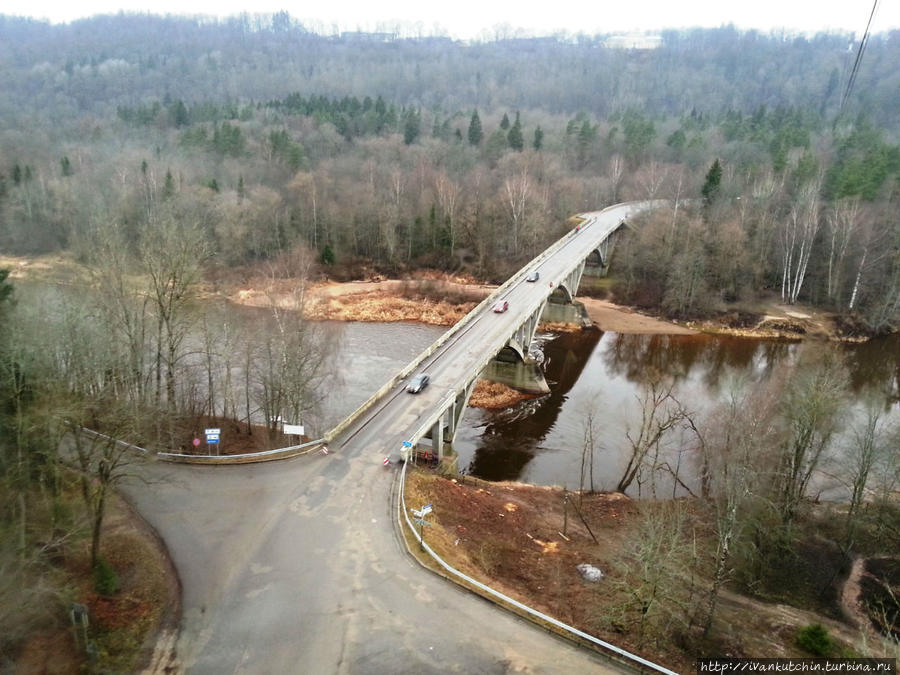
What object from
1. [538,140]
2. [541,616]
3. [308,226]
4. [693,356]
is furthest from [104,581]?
[538,140]

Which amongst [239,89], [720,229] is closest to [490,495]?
[720,229]

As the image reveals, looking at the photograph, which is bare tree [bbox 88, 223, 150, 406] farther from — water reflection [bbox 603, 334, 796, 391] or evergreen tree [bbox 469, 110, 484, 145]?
evergreen tree [bbox 469, 110, 484, 145]

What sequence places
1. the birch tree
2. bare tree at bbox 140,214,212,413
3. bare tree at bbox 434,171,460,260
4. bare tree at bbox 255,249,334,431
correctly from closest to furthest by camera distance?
bare tree at bbox 140,214,212,413 < bare tree at bbox 255,249,334,431 < the birch tree < bare tree at bbox 434,171,460,260

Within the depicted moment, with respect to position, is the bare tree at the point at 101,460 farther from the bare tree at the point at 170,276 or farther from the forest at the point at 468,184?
the forest at the point at 468,184

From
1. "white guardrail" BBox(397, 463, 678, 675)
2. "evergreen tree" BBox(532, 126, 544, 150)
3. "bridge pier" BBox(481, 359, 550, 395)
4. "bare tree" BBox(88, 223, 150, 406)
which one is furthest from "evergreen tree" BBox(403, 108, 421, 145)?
"white guardrail" BBox(397, 463, 678, 675)

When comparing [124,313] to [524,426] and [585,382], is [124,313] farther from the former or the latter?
[585,382]

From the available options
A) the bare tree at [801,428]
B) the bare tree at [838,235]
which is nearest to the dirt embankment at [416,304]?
the bare tree at [838,235]

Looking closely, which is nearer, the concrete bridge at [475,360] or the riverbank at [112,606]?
the riverbank at [112,606]
